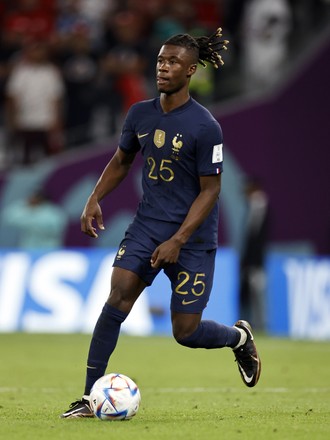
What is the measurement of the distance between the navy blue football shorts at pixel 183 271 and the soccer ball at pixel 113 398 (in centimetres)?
72

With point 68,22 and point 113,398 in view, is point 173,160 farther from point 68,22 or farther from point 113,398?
point 68,22

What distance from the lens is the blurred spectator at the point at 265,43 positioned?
19.2 m

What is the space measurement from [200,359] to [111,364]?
4.81 feet

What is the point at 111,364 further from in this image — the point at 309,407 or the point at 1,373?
the point at 309,407

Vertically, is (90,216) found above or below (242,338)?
above

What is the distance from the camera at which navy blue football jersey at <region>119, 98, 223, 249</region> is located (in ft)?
25.2

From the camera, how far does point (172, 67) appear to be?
768 centimetres

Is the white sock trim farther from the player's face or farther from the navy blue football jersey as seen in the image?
the player's face

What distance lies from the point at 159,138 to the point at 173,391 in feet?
10.2

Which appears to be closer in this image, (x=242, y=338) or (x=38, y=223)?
(x=242, y=338)

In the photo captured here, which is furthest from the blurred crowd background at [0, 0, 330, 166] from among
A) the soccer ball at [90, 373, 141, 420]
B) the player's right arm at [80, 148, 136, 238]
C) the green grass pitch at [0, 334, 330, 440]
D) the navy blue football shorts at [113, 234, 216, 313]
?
the soccer ball at [90, 373, 141, 420]

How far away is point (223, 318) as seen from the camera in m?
16.8

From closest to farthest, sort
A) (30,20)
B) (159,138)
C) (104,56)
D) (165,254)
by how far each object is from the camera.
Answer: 1. (165,254)
2. (159,138)
3. (104,56)
4. (30,20)

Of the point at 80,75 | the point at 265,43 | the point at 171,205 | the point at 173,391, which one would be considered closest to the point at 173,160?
the point at 171,205
